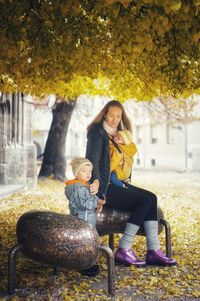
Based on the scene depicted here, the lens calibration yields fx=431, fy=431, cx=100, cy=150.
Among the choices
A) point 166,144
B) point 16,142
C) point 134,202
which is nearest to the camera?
point 134,202

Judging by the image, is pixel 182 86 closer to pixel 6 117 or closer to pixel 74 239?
pixel 74 239

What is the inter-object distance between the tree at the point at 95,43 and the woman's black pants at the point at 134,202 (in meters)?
1.83

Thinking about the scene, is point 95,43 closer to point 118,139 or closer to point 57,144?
point 118,139

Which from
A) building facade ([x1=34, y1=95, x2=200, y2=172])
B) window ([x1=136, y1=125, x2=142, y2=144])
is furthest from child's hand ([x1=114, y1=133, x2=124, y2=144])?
window ([x1=136, y1=125, x2=142, y2=144])

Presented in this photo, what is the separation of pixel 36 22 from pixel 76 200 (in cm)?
241

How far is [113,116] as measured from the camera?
508cm

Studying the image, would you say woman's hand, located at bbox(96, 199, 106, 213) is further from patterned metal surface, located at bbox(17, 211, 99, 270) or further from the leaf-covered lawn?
the leaf-covered lawn

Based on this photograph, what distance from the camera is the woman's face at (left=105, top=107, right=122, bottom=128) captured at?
5.06 meters

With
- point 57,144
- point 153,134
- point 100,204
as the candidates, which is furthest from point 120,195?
point 153,134

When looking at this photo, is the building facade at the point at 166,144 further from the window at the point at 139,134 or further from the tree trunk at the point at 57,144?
the tree trunk at the point at 57,144

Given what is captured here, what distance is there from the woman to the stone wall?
29.7 ft

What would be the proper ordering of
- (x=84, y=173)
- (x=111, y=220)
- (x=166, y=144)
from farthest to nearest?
(x=166, y=144), (x=111, y=220), (x=84, y=173)

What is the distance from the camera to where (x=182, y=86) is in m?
7.06

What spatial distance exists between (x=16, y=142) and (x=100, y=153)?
34.1ft
